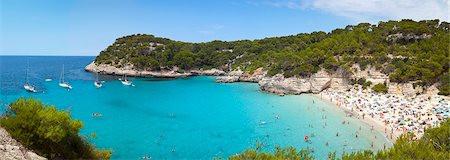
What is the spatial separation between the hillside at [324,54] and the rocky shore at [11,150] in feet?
144

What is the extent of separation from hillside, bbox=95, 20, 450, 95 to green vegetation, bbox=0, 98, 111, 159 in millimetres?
42425

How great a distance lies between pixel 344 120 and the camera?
32156 millimetres

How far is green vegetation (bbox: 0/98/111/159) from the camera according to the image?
11.6 metres

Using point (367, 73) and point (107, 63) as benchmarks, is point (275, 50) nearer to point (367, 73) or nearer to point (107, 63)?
point (367, 73)

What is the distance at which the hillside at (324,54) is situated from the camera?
44719mm

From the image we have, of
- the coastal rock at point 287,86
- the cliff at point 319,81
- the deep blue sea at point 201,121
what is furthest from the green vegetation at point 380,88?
the coastal rock at point 287,86

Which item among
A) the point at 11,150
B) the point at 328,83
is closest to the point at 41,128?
the point at 11,150

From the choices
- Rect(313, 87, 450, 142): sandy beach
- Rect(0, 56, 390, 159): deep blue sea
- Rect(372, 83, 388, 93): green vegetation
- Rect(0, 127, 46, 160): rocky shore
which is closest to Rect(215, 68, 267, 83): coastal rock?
Rect(0, 56, 390, 159): deep blue sea

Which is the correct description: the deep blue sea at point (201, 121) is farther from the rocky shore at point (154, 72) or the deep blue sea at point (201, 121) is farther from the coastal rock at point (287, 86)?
the rocky shore at point (154, 72)

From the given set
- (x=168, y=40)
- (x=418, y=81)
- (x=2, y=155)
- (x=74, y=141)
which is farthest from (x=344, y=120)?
(x=168, y=40)

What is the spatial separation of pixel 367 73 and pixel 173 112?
32.0m

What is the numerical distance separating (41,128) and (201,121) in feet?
72.1

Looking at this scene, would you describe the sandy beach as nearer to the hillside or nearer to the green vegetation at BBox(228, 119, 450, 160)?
the hillside

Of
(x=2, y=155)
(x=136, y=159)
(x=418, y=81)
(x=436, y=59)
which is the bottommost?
(x=136, y=159)
